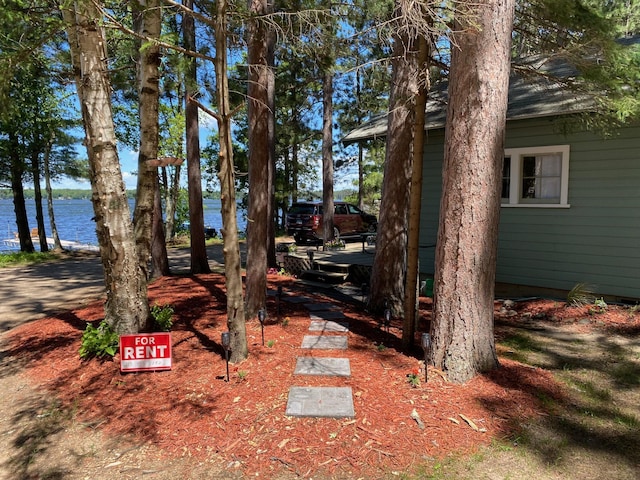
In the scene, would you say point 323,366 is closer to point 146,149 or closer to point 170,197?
point 146,149

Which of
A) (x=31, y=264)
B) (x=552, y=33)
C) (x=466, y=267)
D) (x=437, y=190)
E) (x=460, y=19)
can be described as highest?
(x=552, y=33)

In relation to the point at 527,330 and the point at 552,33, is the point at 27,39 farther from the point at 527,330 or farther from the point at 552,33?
the point at 527,330

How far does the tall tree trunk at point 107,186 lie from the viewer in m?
4.63

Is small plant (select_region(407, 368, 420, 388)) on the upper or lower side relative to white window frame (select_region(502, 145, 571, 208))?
lower

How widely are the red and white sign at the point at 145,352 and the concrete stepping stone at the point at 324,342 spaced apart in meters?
1.64

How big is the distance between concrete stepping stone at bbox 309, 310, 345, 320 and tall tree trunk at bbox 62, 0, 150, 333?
2.52 metres

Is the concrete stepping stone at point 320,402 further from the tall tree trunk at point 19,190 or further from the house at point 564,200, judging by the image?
the tall tree trunk at point 19,190

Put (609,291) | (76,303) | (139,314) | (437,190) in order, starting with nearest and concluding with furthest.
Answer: (139,314)
(609,291)
(76,303)
(437,190)

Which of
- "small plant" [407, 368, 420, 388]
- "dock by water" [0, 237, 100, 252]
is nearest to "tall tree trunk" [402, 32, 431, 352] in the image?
"small plant" [407, 368, 420, 388]

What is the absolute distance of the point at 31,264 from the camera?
1404 cm

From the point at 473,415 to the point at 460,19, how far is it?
3.64 m

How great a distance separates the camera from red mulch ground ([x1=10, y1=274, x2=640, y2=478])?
304cm

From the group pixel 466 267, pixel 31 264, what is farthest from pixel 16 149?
pixel 466 267

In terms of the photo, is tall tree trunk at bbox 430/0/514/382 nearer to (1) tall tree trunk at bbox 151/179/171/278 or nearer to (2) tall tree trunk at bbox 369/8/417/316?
(2) tall tree trunk at bbox 369/8/417/316
